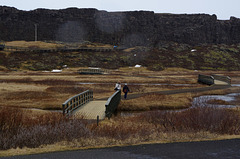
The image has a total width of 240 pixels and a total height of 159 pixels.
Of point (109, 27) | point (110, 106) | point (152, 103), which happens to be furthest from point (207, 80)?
point (109, 27)

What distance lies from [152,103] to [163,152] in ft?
56.1

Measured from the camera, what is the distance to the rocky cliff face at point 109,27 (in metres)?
146

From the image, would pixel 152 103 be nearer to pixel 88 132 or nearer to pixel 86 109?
pixel 86 109

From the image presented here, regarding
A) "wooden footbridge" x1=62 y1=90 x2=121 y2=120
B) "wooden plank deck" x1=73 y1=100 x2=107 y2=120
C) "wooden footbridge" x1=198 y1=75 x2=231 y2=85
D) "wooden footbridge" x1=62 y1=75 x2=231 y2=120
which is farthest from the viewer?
"wooden footbridge" x1=198 y1=75 x2=231 y2=85

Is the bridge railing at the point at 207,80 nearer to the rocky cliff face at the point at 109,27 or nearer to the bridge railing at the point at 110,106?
the bridge railing at the point at 110,106

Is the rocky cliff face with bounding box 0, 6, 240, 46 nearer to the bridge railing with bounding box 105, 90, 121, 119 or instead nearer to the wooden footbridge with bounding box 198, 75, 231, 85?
the wooden footbridge with bounding box 198, 75, 231, 85

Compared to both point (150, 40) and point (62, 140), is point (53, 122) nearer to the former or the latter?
point (62, 140)

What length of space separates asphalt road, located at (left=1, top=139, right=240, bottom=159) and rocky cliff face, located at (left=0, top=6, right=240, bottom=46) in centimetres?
13895

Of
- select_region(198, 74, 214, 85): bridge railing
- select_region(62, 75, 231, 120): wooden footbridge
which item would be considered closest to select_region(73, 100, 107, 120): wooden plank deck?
select_region(62, 75, 231, 120): wooden footbridge

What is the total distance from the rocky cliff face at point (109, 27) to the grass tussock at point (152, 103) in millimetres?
120467

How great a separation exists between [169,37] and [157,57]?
46.8 meters

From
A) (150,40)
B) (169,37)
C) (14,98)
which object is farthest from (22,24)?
(14,98)

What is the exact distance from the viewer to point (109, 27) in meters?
154

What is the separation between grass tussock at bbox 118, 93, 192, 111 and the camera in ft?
86.8
